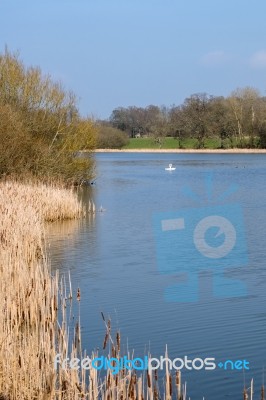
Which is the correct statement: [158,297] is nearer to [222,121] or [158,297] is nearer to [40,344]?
[40,344]

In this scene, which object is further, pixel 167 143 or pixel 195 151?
pixel 167 143

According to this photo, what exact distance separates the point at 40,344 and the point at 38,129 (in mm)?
21824

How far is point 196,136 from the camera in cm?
8012

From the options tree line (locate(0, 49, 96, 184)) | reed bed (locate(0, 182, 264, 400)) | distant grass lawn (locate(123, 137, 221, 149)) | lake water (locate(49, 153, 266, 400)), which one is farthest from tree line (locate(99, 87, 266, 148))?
reed bed (locate(0, 182, 264, 400))

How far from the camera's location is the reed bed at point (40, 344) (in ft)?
15.7

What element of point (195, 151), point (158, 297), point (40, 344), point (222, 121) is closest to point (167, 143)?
point (195, 151)

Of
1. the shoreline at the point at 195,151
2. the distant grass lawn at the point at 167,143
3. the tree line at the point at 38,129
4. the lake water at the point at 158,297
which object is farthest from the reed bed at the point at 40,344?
the distant grass lawn at the point at 167,143

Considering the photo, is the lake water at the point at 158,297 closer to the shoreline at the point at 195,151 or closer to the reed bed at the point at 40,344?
the reed bed at the point at 40,344

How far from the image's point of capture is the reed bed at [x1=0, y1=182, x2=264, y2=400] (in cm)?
479

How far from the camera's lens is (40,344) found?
18.6 feet

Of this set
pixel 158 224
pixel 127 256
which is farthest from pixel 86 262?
pixel 158 224

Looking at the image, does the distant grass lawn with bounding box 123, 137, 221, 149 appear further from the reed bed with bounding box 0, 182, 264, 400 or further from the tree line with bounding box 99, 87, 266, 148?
the reed bed with bounding box 0, 182, 264, 400

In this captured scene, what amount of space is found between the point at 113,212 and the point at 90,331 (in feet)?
45.2

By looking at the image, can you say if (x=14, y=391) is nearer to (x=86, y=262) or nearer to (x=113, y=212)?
(x=86, y=262)
